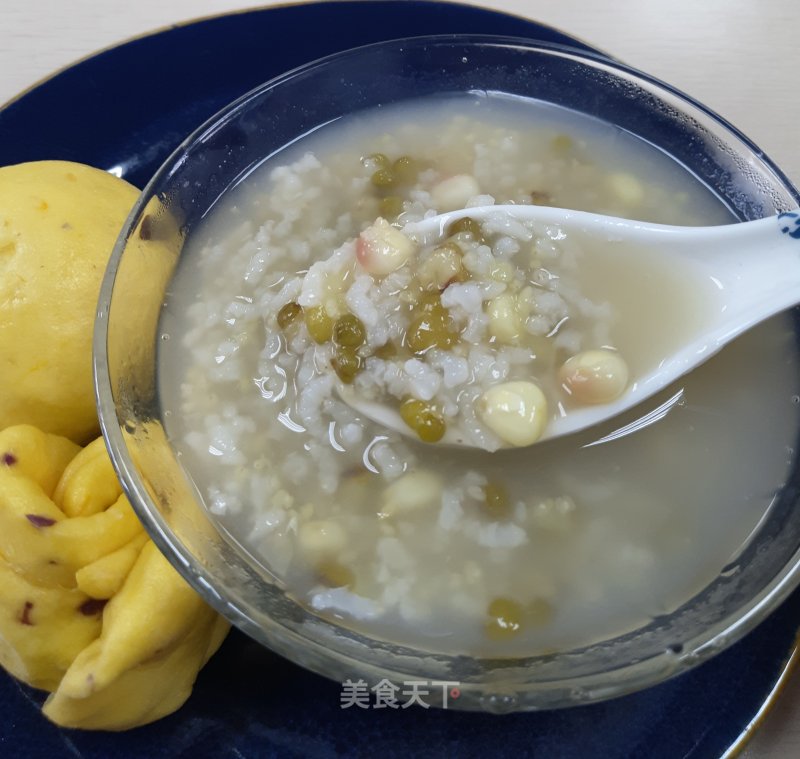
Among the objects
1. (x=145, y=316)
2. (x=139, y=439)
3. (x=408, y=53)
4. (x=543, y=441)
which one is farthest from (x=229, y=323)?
(x=408, y=53)

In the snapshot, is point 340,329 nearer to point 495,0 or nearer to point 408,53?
point 408,53

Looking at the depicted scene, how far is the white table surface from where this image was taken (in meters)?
1.79

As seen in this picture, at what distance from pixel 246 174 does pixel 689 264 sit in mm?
789

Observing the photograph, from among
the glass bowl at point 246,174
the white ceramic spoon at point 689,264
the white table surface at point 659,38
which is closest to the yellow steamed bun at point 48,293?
the glass bowl at point 246,174

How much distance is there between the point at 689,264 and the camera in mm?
1186

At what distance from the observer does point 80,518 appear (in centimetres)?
107

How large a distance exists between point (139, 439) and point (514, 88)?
3.19ft

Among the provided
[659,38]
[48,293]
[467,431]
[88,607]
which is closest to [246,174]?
[48,293]

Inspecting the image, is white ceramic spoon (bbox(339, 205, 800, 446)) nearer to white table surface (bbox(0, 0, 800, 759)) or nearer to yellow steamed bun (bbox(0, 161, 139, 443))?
yellow steamed bun (bbox(0, 161, 139, 443))

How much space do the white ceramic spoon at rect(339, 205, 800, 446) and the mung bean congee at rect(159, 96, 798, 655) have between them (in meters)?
0.02

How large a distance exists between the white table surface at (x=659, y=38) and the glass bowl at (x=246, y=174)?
20.2 inches

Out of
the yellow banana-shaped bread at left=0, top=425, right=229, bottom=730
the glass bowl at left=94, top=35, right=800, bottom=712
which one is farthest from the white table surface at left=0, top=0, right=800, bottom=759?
the yellow banana-shaped bread at left=0, top=425, right=229, bottom=730

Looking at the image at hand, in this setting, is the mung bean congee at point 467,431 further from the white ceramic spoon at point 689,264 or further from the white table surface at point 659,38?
the white table surface at point 659,38

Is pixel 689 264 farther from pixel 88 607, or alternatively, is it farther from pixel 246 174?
pixel 88 607
